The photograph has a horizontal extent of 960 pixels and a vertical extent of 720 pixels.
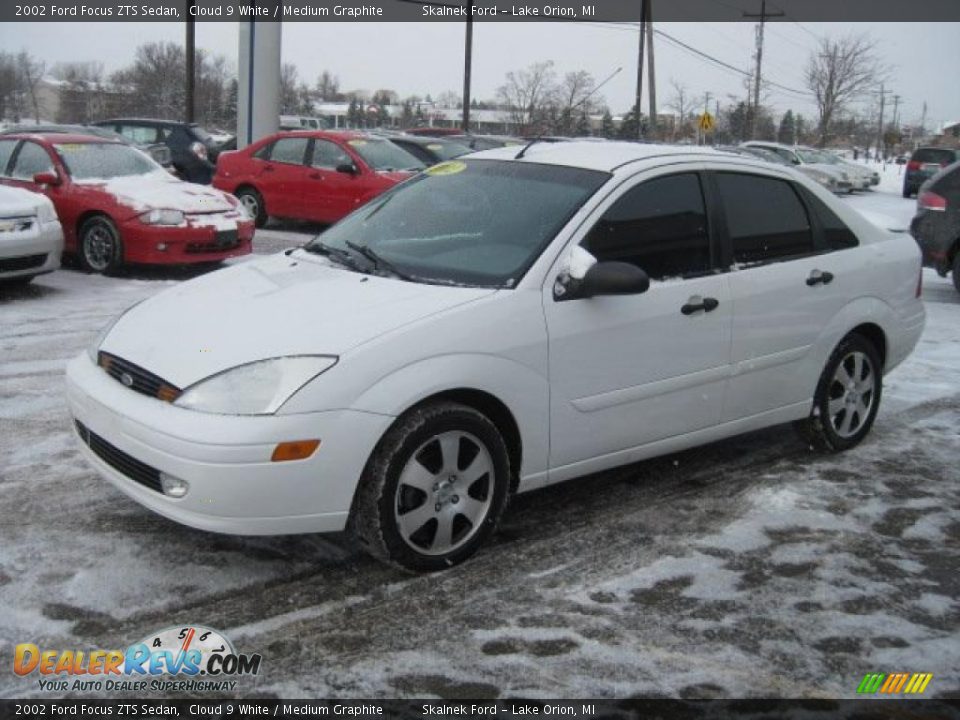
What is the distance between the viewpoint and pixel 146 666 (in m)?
3.14

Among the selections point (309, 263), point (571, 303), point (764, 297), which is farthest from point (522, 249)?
point (764, 297)

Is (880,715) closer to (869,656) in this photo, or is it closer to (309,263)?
(869,656)

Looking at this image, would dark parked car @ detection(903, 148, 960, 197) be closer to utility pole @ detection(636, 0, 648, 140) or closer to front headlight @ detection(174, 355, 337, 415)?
utility pole @ detection(636, 0, 648, 140)

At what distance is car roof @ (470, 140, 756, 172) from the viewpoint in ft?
15.2

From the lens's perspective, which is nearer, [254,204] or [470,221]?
[470,221]

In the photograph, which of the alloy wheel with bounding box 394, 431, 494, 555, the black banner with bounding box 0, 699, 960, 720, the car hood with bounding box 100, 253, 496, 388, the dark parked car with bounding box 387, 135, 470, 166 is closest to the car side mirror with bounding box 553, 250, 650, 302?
the car hood with bounding box 100, 253, 496, 388

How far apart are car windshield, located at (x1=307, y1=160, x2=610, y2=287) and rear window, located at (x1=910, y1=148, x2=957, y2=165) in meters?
30.8

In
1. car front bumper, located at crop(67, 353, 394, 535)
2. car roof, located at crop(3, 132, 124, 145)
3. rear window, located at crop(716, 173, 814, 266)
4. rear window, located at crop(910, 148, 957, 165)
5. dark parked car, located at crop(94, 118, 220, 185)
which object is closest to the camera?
car front bumper, located at crop(67, 353, 394, 535)

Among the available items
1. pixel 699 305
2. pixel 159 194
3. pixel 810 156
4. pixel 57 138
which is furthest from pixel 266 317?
pixel 810 156

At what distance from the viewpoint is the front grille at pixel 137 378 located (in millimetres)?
3623

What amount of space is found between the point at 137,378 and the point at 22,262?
584 cm

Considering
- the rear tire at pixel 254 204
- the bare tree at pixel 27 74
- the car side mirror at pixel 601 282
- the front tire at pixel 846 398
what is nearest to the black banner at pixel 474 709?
the car side mirror at pixel 601 282

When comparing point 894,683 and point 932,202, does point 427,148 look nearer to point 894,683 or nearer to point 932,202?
point 932,202

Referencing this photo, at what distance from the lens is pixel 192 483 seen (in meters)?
3.47
